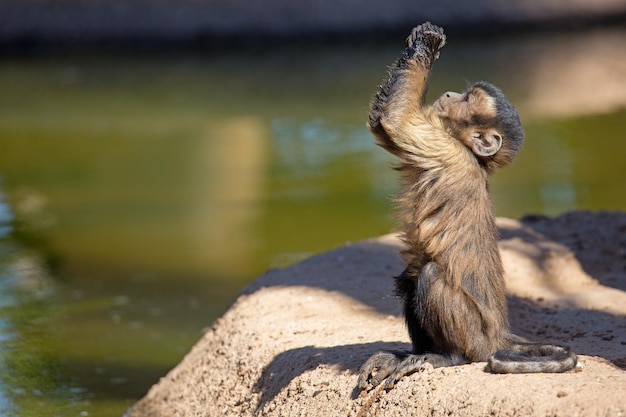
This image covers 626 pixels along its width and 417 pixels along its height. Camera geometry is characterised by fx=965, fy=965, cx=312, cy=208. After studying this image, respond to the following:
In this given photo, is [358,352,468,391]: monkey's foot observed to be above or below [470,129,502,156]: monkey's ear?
below

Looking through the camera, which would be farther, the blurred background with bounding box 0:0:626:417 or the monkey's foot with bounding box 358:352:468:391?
the blurred background with bounding box 0:0:626:417

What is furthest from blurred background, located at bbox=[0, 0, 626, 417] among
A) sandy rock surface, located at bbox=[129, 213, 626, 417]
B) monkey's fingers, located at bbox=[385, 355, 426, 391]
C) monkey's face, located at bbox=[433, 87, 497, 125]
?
monkey's face, located at bbox=[433, 87, 497, 125]

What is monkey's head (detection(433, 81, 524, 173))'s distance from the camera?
184 inches

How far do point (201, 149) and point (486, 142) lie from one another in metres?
9.92

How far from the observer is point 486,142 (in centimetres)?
469

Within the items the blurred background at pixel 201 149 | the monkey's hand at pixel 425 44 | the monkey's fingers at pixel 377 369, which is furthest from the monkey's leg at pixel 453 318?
the blurred background at pixel 201 149

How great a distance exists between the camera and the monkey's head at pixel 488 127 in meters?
4.68

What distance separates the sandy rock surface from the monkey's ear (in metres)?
1.02

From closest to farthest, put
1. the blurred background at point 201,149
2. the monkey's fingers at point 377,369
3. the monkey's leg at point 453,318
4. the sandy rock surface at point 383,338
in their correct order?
the sandy rock surface at point 383,338
the monkey's leg at point 453,318
the monkey's fingers at point 377,369
the blurred background at point 201,149

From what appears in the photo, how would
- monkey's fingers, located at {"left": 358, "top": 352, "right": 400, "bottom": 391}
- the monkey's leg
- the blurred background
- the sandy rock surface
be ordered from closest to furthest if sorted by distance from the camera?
the sandy rock surface, the monkey's leg, monkey's fingers, located at {"left": 358, "top": 352, "right": 400, "bottom": 391}, the blurred background

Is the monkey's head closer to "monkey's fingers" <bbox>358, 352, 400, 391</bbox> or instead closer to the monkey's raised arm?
the monkey's raised arm

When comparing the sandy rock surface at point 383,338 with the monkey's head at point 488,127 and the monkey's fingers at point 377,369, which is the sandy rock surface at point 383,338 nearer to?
the monkey's fingers at point 377,369

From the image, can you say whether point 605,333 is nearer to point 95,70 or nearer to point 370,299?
point 370,299

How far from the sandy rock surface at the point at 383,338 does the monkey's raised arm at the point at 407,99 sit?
1.11m
